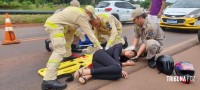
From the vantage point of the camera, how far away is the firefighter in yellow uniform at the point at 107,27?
19.0ft

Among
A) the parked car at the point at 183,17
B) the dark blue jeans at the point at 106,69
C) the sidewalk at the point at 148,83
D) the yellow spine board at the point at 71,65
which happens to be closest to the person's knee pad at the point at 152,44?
the sidewalk at the point at 148,83

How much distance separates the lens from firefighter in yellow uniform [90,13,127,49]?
580 centimetres

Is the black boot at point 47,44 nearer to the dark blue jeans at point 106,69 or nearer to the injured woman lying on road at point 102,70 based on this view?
the injured woman lying on road at point 102,70

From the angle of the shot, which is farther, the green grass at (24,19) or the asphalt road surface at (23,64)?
the green grass at (24,19)

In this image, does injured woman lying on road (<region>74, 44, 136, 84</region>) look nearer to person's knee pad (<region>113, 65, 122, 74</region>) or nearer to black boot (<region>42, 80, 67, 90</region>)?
person's knee pad (<region>113, 65, 122, 74</region>)

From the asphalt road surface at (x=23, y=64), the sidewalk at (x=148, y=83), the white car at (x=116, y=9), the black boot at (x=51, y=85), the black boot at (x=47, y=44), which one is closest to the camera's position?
the black boot at (x=51, y=85)

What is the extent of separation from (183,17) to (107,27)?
5.84 metres

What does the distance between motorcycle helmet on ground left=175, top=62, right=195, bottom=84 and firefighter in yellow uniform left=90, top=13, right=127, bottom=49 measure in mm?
1488

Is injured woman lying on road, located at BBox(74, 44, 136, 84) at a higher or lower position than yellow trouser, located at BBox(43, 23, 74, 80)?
lower

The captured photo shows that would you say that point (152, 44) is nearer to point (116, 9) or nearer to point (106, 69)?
point (106, 69)

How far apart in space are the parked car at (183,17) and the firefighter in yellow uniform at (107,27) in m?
5.45

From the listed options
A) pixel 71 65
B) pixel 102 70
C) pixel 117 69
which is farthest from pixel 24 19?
pixel 117 69

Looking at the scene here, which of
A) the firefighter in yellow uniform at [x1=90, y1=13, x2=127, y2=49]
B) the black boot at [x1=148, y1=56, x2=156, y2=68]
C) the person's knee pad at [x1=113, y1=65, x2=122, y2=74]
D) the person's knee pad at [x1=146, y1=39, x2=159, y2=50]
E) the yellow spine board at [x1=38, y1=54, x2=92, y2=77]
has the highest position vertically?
the firefighter in yellow uniform at [x1=90, y1=13, x2=127, y2=49]

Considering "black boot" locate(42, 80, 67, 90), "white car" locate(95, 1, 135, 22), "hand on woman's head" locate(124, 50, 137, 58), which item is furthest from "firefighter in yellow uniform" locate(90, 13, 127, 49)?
"white car" locate(95, 1, 135, 22)
